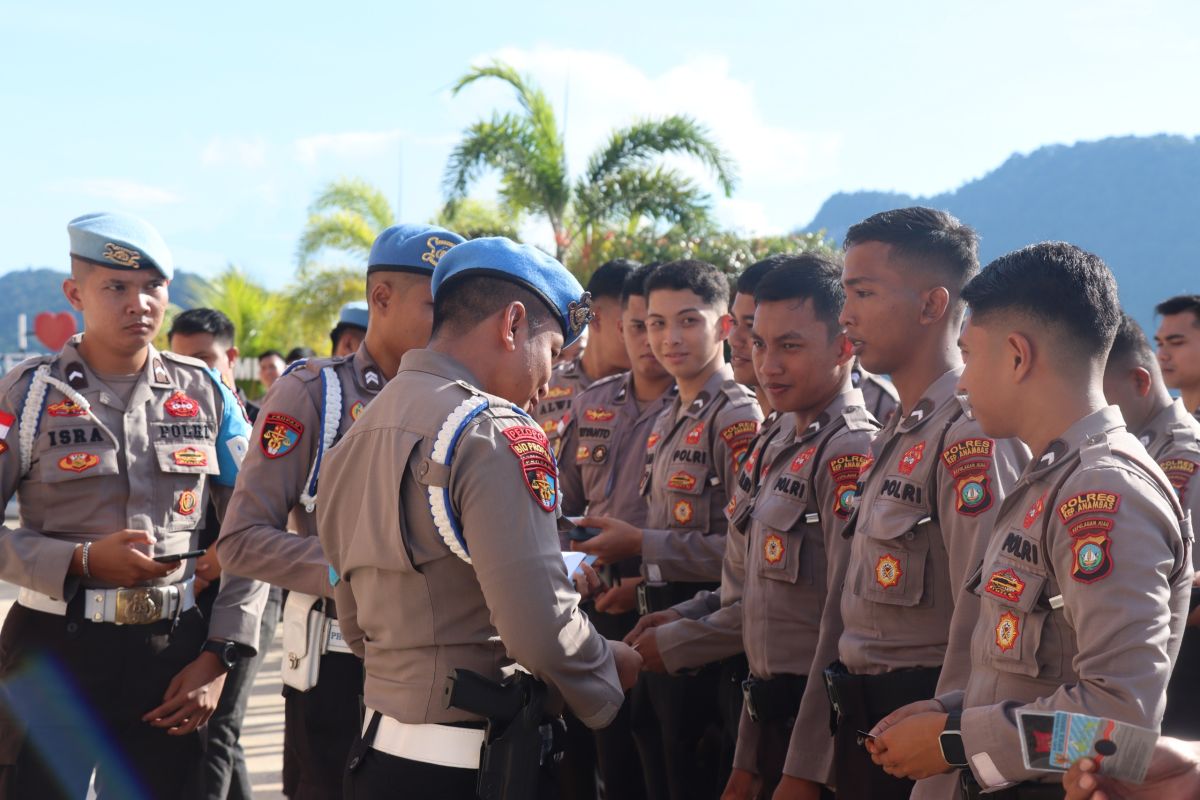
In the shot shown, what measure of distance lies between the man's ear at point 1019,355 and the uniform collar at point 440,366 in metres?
1.15

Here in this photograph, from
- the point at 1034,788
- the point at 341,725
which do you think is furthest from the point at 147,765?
the point at 1034,788

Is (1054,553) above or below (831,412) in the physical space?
below

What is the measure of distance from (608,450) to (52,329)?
21630mm

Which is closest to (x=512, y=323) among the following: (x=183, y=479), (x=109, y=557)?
(x=109, y=557)

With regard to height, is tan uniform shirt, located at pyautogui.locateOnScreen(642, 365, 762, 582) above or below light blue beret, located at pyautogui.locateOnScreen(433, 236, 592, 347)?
below

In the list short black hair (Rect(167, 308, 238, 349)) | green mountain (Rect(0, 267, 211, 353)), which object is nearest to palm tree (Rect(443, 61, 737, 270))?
short black hair (Rect(167, 308, 238, 349))

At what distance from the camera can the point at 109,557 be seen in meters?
3.55

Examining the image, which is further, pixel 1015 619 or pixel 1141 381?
pixel 1141 381

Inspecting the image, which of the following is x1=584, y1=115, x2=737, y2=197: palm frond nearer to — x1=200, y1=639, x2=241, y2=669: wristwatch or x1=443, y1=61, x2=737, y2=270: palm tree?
x1=443, y1=61, x2=737, y2=270: palm tree

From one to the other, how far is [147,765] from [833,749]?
233 cm

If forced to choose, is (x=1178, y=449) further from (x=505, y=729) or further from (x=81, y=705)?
(x=81, y=705)

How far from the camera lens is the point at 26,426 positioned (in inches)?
146

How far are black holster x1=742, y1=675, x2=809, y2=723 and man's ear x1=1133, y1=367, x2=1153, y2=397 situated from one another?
6.41 ft

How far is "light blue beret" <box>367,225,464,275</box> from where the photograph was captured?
3.47 meters
